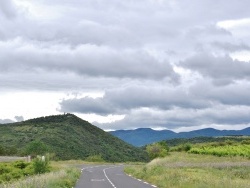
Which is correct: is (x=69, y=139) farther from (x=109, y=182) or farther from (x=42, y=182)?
(x=42, y=182)

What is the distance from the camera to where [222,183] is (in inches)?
927

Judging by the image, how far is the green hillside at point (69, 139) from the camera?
130 m

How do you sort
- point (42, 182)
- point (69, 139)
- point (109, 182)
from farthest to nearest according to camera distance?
1. point (69, 139)
2. point (109, 182)
3. point (42, 182)

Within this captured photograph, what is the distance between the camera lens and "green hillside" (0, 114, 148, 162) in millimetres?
130375

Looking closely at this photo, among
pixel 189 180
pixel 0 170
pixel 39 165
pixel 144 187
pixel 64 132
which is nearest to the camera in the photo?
pixel 189 180

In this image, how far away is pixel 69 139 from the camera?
142750 mm

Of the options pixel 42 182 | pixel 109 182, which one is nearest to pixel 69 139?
pixel 109 182

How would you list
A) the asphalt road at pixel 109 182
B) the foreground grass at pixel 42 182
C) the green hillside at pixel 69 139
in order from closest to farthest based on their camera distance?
1. the foreground grass at pixel 42 182
2. the asphalt road at pixel 109 182
3. the green hillside at pixel 69 139

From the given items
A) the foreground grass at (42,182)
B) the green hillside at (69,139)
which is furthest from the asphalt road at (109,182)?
the green hillside at (69,139)

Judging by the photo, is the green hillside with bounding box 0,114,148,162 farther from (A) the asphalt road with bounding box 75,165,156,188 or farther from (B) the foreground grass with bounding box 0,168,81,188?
(B) the foreground grass with bounding box 0,168,81,188

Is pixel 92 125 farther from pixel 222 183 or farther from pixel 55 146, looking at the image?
pixel 222 183

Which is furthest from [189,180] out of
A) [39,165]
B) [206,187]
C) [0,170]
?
[0,170]

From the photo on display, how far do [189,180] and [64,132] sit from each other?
121295mm

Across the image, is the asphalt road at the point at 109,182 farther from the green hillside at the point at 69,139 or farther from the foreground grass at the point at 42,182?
the green hillside at the point at 69,139
